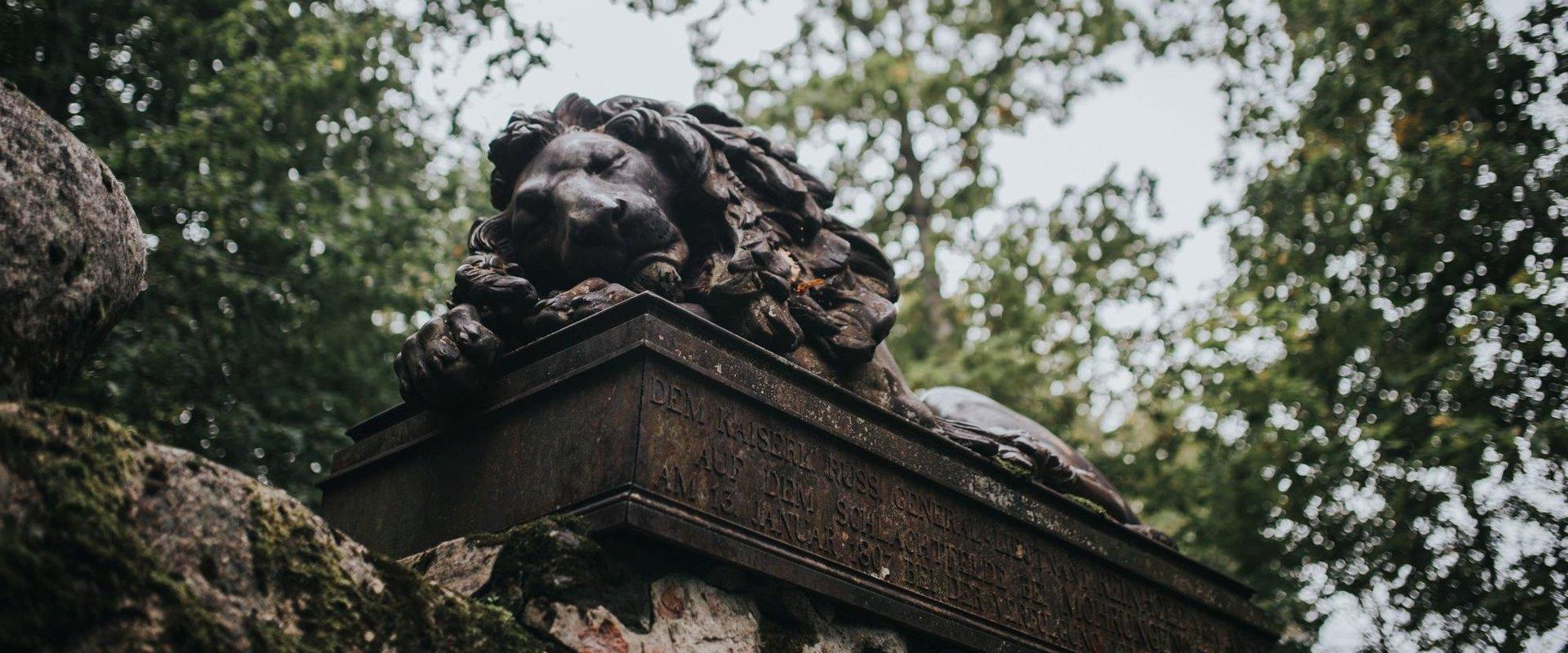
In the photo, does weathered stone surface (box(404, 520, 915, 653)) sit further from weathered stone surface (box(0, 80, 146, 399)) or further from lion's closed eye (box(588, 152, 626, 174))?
lion's closed eye (box(588, 152, 626, 174))

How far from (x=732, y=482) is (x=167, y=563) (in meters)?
1.67

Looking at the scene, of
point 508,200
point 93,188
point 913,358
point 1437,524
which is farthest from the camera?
point 913,358

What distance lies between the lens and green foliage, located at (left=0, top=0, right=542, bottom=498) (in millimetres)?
9219

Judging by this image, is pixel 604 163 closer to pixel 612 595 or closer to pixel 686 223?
pixel 686 223

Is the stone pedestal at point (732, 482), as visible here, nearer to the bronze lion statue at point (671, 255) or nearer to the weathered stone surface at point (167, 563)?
the bronze lion statue at point (671, 255)

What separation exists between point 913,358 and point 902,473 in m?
10.3

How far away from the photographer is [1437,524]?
28.1 feet

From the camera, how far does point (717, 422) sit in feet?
12.0

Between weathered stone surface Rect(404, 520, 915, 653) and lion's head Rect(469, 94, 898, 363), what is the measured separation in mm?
989

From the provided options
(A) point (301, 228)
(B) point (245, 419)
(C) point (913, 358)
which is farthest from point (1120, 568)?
(C) point (913, 358)

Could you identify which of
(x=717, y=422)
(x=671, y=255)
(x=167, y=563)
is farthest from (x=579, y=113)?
(x=167, y=563)

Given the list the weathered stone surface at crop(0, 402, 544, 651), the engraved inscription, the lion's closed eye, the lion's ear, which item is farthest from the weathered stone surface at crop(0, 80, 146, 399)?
the lion's ear

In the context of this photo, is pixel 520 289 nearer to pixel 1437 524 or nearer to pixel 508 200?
pixel 508 200

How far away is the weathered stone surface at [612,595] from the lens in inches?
122
